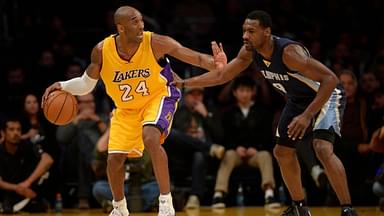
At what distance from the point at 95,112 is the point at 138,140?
4.03 meters

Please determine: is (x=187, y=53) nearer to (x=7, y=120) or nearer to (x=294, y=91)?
(x=294, y=91)

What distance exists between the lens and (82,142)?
435 inches

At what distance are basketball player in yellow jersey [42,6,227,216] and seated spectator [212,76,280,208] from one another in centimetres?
315

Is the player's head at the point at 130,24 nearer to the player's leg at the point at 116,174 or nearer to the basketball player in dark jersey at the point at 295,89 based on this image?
the basketball player in dark jersey at the point at 295,89

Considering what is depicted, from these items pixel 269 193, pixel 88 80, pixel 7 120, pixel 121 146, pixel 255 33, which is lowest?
pixel 269 193

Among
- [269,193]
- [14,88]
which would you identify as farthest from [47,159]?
[269,193]

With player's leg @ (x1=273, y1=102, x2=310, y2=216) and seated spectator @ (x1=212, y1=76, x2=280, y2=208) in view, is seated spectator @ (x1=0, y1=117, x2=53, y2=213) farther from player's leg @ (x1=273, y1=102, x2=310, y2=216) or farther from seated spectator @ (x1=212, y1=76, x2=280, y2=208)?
player's leg @ (x1=273, y1=102, x2=310, y2=216)

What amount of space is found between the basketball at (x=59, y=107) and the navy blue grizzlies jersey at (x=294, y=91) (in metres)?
1.88

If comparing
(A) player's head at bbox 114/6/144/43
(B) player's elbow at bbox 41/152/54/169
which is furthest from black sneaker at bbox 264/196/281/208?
(A) player's head at bbox 114/6/144/43

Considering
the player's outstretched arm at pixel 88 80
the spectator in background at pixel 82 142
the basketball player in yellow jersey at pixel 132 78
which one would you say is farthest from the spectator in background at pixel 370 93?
the player's outstretched arm at pixel 88 80

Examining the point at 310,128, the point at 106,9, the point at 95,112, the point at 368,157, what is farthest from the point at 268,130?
the point at 106,9

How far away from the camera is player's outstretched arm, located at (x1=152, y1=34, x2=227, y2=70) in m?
7.69

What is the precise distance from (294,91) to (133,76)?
1.49 meters

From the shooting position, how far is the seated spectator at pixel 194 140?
10859 mm
